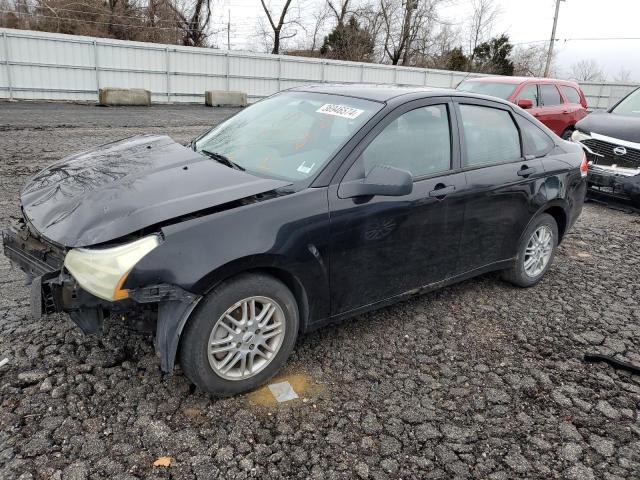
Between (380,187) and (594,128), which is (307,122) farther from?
(594,128)

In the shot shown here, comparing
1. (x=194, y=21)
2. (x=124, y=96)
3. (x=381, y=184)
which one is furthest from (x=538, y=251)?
(x=194, y=21)

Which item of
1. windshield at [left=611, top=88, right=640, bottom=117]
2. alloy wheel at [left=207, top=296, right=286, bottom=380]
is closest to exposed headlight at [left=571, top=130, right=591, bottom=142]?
windshield at [left=611, top=88, right=640, bottom=117]

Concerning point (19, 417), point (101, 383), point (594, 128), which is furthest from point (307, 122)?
point (594, 128)

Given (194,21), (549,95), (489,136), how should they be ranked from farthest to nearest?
(194,21) < (549,95) < (489,136)

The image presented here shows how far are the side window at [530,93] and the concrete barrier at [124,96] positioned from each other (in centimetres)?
1331

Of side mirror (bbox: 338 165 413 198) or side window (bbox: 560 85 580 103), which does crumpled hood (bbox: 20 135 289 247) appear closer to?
side mirror (bbox: 338 165 413 198)

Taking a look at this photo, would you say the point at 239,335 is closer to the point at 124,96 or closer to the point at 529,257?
the point at 529,257

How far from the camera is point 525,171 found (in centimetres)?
417

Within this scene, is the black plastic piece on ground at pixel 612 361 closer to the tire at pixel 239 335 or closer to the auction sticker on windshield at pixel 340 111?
the tire at pixel 239 335

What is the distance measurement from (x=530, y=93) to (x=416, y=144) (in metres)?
8.66

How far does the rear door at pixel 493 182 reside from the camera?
381 cm

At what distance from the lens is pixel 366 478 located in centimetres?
238

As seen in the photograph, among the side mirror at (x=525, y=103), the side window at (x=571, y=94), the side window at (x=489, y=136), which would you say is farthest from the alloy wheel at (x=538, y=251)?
the side window at (x=571, y=94)

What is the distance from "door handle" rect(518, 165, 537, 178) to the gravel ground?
3.54ft
